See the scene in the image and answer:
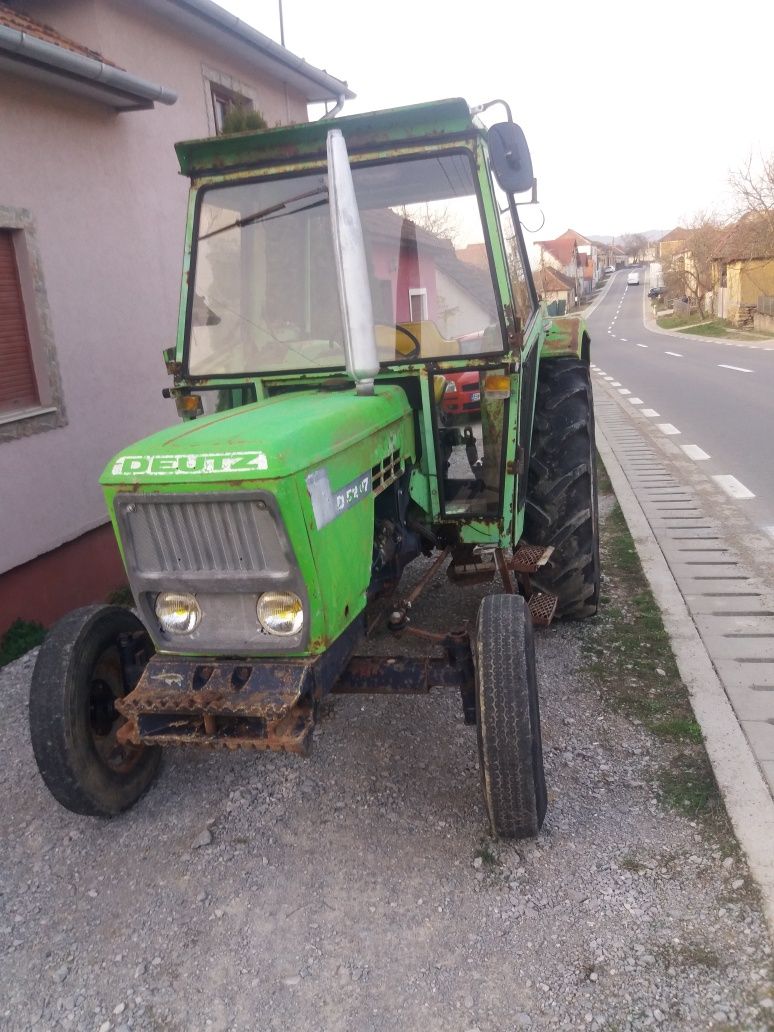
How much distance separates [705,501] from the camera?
7.21 meters

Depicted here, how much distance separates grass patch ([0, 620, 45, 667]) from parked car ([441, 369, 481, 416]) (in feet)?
10.1

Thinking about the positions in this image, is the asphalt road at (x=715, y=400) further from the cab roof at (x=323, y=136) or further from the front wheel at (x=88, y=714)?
the front wheel at (x=88, y=714)

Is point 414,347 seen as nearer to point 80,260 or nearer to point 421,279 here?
point 421,279

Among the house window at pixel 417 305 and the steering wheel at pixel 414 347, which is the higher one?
the house window at pixel 417 305

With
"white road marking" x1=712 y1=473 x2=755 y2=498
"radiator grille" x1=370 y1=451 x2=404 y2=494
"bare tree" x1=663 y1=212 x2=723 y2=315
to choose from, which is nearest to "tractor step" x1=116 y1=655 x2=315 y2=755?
"radiator grille" x1=370 y1=451 x2=404 y2=494

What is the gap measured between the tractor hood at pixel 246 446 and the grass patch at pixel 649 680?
1.79m

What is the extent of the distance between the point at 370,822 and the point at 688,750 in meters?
1.33

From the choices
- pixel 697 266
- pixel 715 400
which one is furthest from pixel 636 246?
pixel 715 400

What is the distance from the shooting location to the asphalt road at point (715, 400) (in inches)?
315

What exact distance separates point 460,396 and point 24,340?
3454 millimetres

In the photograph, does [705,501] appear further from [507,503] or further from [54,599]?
[54,599]

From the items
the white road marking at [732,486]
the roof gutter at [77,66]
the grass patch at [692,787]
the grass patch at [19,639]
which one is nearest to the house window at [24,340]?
the roof gutter at [77,66]

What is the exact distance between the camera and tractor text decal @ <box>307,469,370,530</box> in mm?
2604

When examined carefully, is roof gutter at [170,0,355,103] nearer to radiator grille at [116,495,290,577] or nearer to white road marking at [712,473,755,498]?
white road marking at [712,473,755,498]
